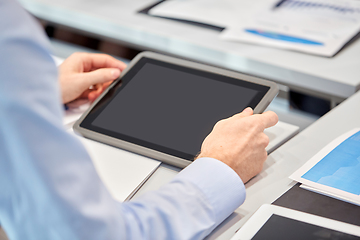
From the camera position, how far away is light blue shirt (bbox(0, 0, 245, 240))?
0.41m

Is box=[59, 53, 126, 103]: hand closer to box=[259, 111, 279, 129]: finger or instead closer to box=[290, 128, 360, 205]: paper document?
box=[259, 111, 279, 129]: finger

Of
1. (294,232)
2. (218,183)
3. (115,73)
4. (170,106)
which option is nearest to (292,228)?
(294,232)

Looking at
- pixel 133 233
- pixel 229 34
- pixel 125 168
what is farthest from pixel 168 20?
pixel 133 233

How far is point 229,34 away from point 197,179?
0.66 m

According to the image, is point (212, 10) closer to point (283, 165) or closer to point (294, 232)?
point (283, 165)

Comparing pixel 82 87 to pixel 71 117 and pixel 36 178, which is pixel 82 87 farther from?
pixel 36 178

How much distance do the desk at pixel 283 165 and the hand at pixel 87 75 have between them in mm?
276

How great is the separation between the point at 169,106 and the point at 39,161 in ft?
1.39

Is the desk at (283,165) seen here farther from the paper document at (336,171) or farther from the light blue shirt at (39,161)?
the light blue shirt at (39,161)

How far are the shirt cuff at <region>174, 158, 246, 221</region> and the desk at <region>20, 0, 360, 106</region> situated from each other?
0.46 metres

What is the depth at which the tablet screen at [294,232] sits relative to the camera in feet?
1.84

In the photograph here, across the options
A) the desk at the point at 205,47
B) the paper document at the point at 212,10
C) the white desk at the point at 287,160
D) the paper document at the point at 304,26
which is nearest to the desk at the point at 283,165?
the white desk at the point at 287,160

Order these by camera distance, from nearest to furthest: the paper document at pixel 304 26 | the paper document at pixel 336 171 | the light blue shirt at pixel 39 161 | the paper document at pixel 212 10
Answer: the light blue shirt at pixel 39 161 < the paper document at pixel 336 171 < the paper document at pixel 304 26 < the paper document at pixel 212 10

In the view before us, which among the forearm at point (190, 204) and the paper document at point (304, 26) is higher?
the paper document at point (304, 26)
